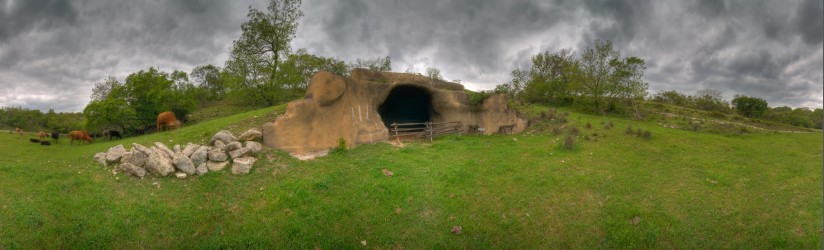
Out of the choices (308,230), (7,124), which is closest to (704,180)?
(308,230)

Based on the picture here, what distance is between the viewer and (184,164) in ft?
38.0

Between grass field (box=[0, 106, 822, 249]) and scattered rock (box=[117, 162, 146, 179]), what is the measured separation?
30 centimetres

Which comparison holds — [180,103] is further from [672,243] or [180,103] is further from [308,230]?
[672,243]

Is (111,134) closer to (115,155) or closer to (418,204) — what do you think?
(115,155)

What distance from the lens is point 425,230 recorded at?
917 centimetres

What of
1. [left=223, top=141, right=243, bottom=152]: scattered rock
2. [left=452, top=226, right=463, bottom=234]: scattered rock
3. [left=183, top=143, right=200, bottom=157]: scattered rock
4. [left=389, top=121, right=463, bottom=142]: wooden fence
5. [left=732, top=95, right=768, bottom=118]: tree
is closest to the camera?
[left=452, top=226, right=463, bottom=234]: scattered rock

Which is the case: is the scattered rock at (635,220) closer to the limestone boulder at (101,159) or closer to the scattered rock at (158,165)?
the scattered rock at (158,165)

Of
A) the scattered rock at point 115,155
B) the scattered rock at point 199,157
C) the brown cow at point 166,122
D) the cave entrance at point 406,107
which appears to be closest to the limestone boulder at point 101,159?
the scattered rock at point 115,155

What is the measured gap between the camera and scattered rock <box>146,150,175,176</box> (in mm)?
11086

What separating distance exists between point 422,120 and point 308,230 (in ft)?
52.4

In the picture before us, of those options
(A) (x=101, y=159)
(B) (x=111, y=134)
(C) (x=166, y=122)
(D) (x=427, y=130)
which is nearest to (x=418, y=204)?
(D) (x=427, y=130)

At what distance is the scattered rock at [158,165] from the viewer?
11.1 meters

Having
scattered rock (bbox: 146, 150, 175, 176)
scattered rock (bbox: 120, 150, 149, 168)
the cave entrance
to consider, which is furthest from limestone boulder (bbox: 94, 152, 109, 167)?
the cave entrance

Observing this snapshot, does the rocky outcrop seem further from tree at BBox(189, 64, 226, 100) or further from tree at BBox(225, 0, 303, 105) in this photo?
tree at BBox(189, 64, 226, 100)
